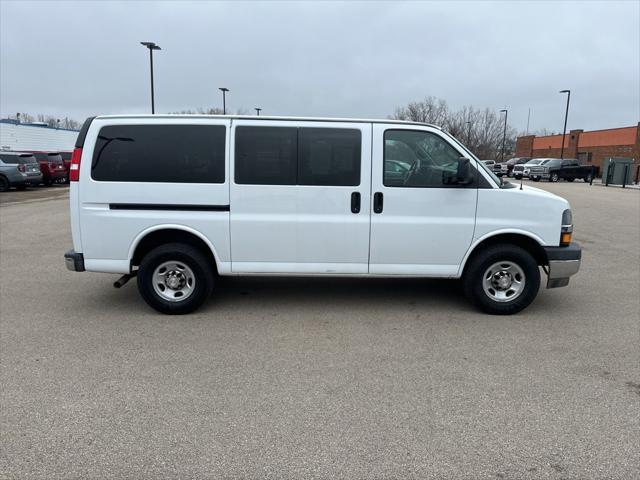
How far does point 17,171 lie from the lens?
2200 cm

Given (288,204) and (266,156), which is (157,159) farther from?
(288,204)

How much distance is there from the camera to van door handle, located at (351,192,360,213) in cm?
538

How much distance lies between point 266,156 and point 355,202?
1079mm

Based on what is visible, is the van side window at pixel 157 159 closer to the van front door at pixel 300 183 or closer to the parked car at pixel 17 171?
the van front door at pixel 300 183

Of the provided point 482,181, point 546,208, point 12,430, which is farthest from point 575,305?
point 12,430

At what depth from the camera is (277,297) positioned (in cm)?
631

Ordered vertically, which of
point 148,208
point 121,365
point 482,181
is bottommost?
point 121,365

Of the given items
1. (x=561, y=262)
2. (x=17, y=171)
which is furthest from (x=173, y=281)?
(x=17, y=171)

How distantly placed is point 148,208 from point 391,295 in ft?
10.4

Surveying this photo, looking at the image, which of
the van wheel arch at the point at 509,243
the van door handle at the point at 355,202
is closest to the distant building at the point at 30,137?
the van door handle at the point at 355,202

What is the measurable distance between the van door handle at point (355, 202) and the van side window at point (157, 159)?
141cm

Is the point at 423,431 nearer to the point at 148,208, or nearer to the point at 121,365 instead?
the point at 121,365

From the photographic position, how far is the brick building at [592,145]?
152ft

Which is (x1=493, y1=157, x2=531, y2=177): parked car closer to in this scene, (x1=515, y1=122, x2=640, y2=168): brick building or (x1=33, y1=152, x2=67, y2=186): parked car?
(x1=515, y1=122, x2=640, y2=168): brick building
